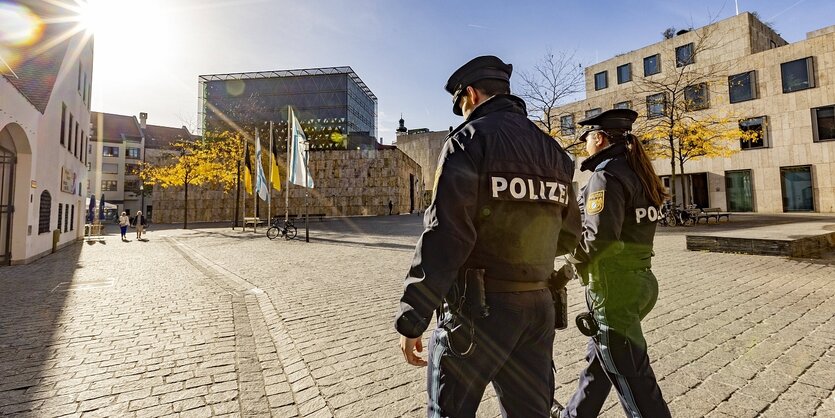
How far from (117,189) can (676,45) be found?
232ft

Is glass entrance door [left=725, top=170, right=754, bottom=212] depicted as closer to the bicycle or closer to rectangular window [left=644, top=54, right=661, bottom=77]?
rectangular window [left=644, top=54, right=661, bottom=77]

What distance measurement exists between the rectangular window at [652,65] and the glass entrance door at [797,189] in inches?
513

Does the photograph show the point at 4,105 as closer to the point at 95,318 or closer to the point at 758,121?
the point at 95,318

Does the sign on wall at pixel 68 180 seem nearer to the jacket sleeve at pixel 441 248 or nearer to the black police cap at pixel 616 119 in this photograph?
the jacket sleeve at pixel 441 248

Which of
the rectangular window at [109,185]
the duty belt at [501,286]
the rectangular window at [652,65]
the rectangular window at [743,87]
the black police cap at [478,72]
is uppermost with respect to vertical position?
the rectangular window at [652,65]

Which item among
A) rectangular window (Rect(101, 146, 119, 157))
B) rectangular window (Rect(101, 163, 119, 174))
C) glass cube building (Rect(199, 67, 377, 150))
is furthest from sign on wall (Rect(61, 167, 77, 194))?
rectangular window (Rect(101, 146, 119, 157))

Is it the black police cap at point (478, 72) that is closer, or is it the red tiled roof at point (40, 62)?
the black police cap at point (478, 72)

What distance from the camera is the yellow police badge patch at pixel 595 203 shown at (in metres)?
2.14

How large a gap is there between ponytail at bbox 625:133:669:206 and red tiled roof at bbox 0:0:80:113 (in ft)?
44.8

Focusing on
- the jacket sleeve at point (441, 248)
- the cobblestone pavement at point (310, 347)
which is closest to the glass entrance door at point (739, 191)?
the cobblestone pavement at point (310, 347)

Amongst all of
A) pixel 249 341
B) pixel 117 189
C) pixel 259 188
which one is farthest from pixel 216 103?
pixel 249 341

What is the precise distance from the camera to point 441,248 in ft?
4.84

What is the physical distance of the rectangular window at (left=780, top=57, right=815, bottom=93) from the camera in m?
24.5

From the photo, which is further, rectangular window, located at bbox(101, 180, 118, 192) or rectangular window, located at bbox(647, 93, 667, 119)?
rectangular window, located at bbox(101, 180, 118, 192)
